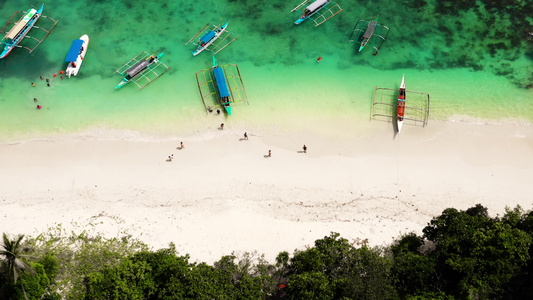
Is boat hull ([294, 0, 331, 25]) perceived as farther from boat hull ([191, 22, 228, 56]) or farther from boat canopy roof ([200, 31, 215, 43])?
boat canopy roof ([200, 31, 215, 43])

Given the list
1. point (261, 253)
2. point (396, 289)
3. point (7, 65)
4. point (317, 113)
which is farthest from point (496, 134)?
point (7, 65)

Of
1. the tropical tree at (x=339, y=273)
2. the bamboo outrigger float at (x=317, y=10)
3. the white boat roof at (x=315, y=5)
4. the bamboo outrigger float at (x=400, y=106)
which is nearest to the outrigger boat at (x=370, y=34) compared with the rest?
the bamboo outrigger float at (x=317, y=10)

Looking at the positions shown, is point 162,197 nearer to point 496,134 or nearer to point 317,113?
point 317,113

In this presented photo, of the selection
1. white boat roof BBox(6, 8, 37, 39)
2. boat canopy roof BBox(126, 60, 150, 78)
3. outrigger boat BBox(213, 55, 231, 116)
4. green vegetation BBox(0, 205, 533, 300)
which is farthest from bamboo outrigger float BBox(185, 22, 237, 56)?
green vegetation BBox(0, 205, 533, 300)

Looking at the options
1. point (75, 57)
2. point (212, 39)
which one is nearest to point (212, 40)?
point (212, 39)

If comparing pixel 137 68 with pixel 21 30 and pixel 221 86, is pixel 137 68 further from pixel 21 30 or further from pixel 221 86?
pixel 21 30

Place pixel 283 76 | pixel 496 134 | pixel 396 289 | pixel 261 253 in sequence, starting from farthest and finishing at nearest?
pixel 283 76 → pixel 496 134 → pixel 261 253 → pixel 396 289

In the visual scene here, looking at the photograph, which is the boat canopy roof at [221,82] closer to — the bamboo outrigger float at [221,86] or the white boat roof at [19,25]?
the bamboo outrigger float at [221,86]
